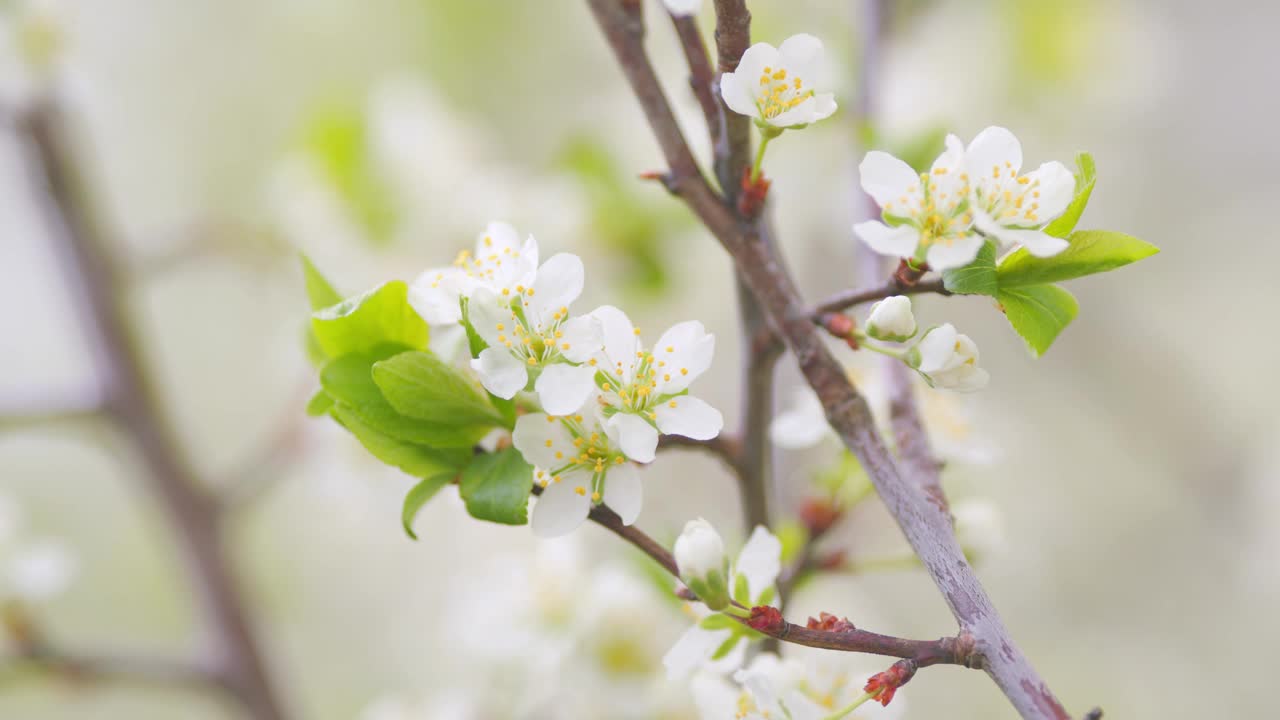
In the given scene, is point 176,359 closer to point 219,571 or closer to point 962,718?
point 219,571

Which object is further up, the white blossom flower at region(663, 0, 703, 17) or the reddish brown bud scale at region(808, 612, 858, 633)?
the white blossom flower at region(663, 0, 703, 17)

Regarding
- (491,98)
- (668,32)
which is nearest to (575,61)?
(491,98)

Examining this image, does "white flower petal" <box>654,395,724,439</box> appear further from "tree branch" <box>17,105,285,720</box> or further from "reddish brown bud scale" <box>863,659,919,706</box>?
"tree branch" <box>17,105,285,720</box>

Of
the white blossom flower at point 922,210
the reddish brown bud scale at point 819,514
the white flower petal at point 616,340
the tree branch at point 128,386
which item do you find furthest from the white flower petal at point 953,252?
the tree branch at point 128,386

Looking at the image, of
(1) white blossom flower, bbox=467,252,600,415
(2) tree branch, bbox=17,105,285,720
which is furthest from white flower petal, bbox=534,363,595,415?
(2) tree branch, bbox=17,105,285,720

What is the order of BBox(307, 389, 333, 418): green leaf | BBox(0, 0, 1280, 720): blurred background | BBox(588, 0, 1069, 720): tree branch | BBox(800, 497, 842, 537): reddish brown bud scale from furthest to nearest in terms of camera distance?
BBox(0, 0, 1280, 720): blurred background
BBox(800, 497, 842, 537): reddish brown bud scale
BBox(307, 389, 333, 418): green leaf
BBox(588, 0, 1069, 720): tree branch

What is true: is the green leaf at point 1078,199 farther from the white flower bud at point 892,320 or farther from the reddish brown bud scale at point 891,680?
the reddish brown bud scale at point 891,680

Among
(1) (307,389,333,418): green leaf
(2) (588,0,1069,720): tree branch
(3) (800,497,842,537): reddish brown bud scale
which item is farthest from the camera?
(3) (800,497,842,537): reddish brown bud scale
